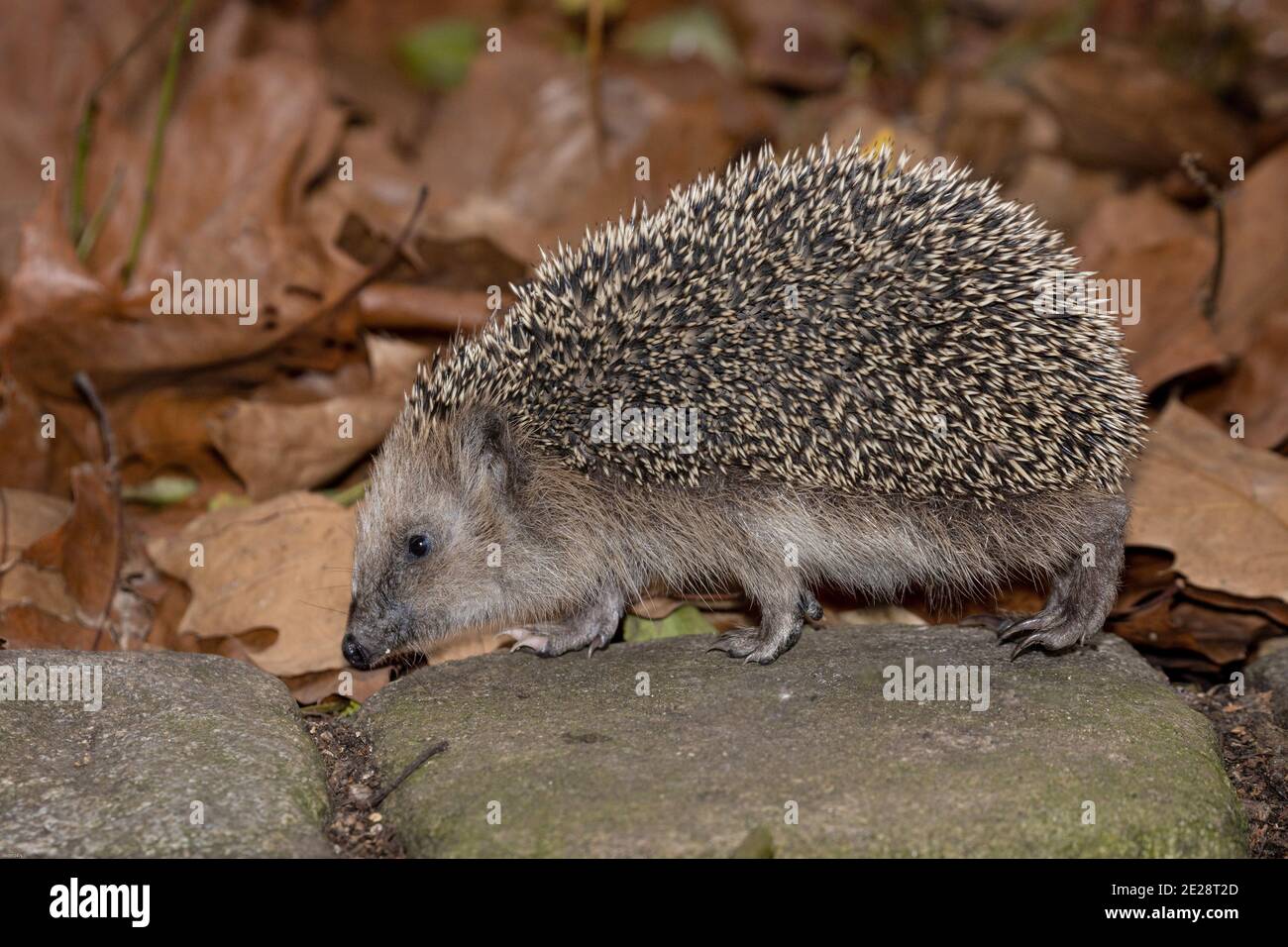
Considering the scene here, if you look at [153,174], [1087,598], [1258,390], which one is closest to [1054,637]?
[1087,598]

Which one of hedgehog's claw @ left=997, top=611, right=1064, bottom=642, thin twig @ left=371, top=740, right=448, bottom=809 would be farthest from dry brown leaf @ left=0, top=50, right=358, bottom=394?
hedgehog's claw @ left=997, top=611, right=1064, bottom=642

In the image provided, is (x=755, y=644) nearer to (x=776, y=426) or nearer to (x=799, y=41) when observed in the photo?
(x=776, y=426)

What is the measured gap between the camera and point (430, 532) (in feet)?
18.5

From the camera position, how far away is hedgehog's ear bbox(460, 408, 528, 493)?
5.43 m

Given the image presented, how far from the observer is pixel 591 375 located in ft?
17.1

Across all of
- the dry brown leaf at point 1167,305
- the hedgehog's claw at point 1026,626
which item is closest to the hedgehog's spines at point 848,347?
the hedgehog's claw at point 1026,626

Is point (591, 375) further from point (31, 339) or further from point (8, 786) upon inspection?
point (31, 339)

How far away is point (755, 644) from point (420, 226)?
366 cm

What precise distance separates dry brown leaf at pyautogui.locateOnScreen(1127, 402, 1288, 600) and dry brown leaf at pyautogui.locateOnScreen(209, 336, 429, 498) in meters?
3.45

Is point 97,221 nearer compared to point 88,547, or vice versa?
point 88,547

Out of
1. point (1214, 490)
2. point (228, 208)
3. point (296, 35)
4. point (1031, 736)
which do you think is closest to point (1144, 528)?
point (1214, 490)

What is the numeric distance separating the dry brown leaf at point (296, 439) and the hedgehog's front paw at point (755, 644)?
6.99ft

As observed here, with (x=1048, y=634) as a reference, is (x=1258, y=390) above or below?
above

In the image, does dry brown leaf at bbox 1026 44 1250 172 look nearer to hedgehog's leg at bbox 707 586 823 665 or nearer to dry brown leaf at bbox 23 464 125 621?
hedgehog's leg at bbox 707 586 823 665
